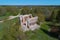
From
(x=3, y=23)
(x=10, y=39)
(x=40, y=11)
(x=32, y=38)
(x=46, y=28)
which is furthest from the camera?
(x=46, y=28)

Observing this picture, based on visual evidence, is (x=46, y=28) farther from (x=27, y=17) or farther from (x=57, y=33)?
(x=27, y=17)

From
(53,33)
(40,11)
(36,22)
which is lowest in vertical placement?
(53,33)

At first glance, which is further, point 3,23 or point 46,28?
point 46,28

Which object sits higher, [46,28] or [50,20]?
[50,20]

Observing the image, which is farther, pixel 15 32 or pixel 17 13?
pixel 17 13

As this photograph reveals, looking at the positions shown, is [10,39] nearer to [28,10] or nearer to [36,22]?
[28,10]

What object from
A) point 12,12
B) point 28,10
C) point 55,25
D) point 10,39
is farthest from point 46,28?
point 10,39

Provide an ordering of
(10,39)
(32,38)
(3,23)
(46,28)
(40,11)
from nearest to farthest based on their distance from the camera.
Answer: (10,39)
(3,23)
(32,38)
(40,11)
(46,28)

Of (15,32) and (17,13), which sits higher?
(17,13)
